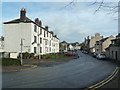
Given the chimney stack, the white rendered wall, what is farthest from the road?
the chimney stack

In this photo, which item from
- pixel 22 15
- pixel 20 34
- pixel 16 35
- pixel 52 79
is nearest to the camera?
pixel 52 79

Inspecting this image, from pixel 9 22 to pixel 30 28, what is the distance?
20.3 feet

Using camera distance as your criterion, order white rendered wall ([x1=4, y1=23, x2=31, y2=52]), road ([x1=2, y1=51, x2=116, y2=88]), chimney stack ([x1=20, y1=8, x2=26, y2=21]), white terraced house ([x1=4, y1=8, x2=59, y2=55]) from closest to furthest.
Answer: road ([x1=2, y1=51, x2=116, y2=88]) < white terraced house ([x1=4, y1=8, x2=59, y2=55]) < white rendered wall ([x1=4, y1=23, x2=31, y2=52]) < chimney stack ([x1=20, y1=8, x2=26, y2=21])

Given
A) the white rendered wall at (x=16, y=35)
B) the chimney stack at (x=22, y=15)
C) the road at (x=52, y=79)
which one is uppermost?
the chimney stack at (x=22, y=15)

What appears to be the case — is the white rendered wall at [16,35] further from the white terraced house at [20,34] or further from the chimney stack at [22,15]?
the chimney stack at [22,15]

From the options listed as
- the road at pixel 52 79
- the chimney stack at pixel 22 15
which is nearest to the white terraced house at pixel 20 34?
the chimney stack at pixel 22 15

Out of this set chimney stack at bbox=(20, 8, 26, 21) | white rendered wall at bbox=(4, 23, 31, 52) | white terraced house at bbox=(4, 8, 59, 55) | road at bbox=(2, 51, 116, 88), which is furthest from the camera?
chimney stack at bbox=(20, 8, 26, 21)

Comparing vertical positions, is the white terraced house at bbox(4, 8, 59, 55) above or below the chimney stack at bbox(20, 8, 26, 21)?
below

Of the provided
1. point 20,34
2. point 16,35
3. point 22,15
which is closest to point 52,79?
point 20,34

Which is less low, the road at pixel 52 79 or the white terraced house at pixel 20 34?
the white terraced house at pixel 20 34

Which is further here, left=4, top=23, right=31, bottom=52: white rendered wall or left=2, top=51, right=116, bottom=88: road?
left=4, top=23, right=31, bottom=52: white rendered wall

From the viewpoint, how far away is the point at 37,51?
35062mm

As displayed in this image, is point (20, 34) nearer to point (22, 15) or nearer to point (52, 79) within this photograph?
point (22, 15)

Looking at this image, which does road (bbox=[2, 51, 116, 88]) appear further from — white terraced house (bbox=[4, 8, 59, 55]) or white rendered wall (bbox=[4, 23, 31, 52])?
white rendered wall (bbox=[4, 23, 31, 52])
